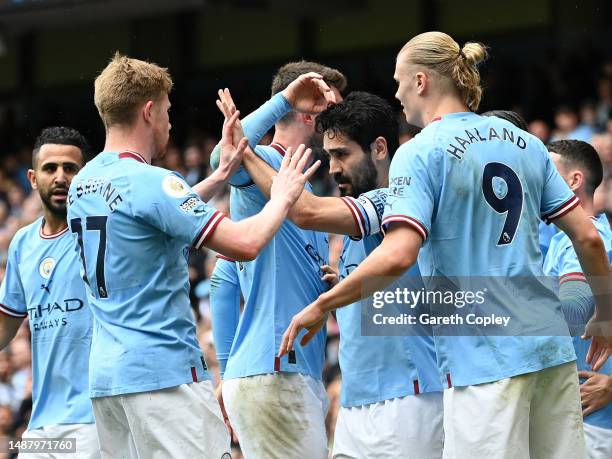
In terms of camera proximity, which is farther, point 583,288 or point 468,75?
point 583,288

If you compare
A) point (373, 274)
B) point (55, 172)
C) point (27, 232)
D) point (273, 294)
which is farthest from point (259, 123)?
point (27, 232)

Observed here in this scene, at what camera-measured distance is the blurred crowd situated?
34.3 feet

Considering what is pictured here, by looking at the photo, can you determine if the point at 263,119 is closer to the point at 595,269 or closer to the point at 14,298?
the point at 595,269

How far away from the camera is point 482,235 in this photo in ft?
16.7

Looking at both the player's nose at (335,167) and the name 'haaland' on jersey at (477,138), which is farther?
the player's nose at (335,167)

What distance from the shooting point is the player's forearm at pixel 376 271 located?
493 cm

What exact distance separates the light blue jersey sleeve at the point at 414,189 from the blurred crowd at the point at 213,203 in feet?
12.2

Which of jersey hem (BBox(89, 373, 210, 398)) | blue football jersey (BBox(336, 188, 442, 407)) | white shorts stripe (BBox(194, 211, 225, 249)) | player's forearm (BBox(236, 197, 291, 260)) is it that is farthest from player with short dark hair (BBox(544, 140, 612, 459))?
jersey hem (BBox(89, 373, 210, 398))

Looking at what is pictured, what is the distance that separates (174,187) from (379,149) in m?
1.33

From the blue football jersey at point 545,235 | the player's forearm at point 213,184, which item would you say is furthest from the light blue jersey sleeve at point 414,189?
the blue football jersey at point 545,235

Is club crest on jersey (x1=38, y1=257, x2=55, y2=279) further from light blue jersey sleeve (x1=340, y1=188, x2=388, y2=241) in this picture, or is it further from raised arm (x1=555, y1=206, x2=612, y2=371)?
raised arm (x1=555, y1=206, x2=612, y2=371)

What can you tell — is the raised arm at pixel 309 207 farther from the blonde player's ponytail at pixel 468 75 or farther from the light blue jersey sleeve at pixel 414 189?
the blonde player's ponytail at pixel 468 75

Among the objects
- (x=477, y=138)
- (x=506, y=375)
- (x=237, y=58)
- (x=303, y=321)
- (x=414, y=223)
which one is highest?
(x=237, y=58)

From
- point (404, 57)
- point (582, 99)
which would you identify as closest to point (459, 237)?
point (404, 57)
